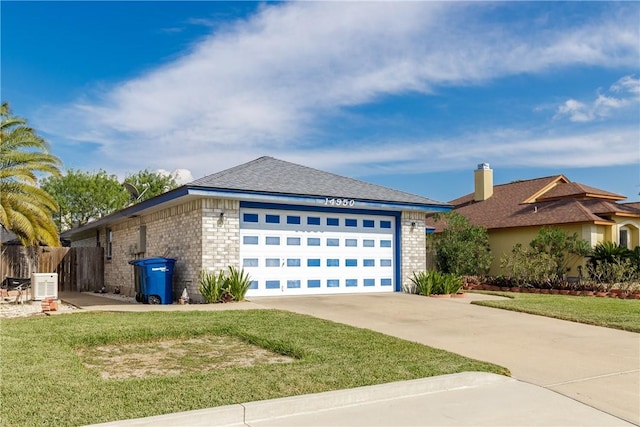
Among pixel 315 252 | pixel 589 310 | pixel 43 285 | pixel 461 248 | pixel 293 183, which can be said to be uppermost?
pixel 293 183

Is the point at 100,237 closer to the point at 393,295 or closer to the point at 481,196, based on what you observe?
the point at 393,295

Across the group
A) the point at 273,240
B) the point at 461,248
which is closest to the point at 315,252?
the point at 273,240

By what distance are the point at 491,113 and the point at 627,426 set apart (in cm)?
1671

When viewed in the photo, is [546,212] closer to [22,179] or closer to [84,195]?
[22,179]

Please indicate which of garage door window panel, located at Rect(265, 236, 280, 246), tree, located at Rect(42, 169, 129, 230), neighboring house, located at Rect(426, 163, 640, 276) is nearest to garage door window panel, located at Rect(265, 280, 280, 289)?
garage door window panel, located at Rect(265, 236, 280, 246)

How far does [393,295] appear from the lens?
639 inches

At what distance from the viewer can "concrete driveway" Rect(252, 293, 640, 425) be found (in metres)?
6.27

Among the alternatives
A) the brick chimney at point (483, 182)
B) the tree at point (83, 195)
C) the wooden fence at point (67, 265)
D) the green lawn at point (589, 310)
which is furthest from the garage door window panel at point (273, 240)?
the tree at point (83, 195)

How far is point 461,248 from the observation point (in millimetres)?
23266

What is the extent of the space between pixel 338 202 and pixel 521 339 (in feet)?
25.4

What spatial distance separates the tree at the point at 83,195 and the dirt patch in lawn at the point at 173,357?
129ft

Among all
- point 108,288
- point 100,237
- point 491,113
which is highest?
point 491,113

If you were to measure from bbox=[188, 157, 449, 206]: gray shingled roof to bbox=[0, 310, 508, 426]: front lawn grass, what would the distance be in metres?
5.02

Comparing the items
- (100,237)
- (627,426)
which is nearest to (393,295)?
(627,426)
